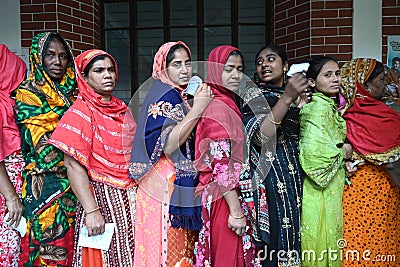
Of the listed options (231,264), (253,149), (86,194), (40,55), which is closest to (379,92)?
(253,149)

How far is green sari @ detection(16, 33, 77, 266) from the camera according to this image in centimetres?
236

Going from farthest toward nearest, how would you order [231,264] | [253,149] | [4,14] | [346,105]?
1. [4,14]
2. [346,105]
3. [253,149]
4. [231,264]

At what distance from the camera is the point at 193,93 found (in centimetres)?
231

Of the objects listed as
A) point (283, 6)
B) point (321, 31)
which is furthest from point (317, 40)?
point (283, 6)

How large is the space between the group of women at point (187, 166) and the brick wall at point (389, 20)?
1.50 m

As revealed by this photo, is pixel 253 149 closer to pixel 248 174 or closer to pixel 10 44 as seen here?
pixel 248 174

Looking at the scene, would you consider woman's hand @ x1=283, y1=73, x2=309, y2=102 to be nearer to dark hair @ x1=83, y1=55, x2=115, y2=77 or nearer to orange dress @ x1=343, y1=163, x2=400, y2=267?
orange dress @ x1=343, y1=163, x2=400, y2=267

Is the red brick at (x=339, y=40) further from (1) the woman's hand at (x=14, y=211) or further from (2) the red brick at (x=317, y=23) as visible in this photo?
(1) the woman's hand at (x=14, y=211)

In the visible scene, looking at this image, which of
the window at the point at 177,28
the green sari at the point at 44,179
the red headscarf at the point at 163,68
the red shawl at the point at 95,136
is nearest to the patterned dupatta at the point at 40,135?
the green sari at the point at 44,179

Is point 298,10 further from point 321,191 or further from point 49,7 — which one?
point 49,7

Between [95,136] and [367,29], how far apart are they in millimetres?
2626

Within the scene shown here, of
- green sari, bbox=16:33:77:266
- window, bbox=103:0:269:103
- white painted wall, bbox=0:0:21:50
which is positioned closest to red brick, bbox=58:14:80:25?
white painted wall, bbox=0:0:21:50

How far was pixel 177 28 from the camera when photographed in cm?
473

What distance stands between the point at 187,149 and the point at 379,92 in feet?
4.07
